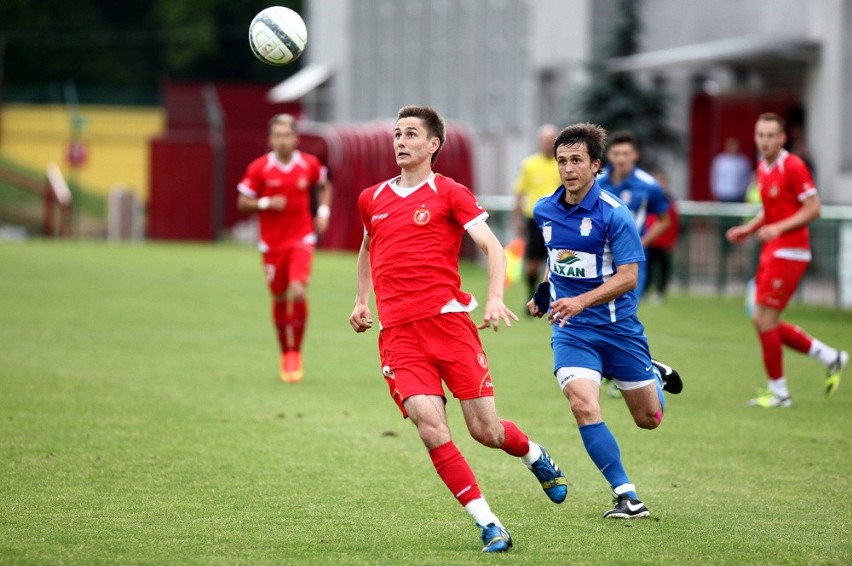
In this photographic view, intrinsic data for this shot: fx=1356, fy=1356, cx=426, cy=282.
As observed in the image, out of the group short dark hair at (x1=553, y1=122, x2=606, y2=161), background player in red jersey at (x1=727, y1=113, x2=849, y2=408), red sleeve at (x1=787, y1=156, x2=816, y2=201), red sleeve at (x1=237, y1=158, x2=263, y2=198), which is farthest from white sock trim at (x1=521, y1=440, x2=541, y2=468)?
red sleeve at (x1=237, y1=158, x2=263, y2=198)

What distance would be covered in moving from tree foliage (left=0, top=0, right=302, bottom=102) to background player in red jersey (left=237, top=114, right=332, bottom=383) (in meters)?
53.6

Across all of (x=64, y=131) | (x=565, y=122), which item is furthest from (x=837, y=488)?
(x=64, y=131)

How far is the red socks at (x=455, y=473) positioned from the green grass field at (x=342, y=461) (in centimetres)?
28

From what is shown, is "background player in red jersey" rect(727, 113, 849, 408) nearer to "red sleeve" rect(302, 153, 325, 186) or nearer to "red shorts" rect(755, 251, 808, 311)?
"red shorts" rect(755, 251, 808, 311)

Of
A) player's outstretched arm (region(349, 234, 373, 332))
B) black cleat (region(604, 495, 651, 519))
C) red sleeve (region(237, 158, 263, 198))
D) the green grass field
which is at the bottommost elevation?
the green grass field

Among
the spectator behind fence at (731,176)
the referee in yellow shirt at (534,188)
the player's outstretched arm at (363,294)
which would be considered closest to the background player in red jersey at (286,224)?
the referee in yellow shirt at (534,188)

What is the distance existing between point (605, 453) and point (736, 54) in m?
19.2

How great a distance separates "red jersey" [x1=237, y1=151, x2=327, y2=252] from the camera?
1304cm

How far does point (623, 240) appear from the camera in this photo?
7.38 metres

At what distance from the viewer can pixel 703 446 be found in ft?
31.9

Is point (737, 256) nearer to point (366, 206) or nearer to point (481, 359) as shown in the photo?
point (366, 206)

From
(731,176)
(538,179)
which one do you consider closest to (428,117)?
(538,179)

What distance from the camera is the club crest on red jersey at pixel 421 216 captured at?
6922mm

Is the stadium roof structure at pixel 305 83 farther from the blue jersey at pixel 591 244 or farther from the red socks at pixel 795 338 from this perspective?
the blue jersey at pixel 591 244
